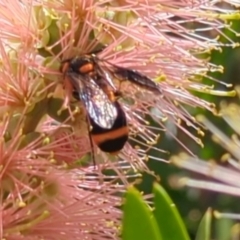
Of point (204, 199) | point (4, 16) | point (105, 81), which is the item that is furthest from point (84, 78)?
point (204, 199)

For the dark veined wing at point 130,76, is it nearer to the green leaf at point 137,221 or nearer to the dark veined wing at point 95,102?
the dark veined wing at point 95,102

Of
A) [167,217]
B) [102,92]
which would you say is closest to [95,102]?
[102,92]

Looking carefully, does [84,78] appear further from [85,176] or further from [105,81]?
[85,176]

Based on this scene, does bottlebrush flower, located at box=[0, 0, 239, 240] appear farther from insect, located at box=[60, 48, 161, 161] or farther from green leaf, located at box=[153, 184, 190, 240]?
green leaf, located at box=[153, 184, 190, 240]

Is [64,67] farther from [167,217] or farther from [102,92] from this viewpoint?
[167,217]

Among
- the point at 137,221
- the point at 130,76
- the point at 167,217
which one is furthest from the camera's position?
the point at 130,76
